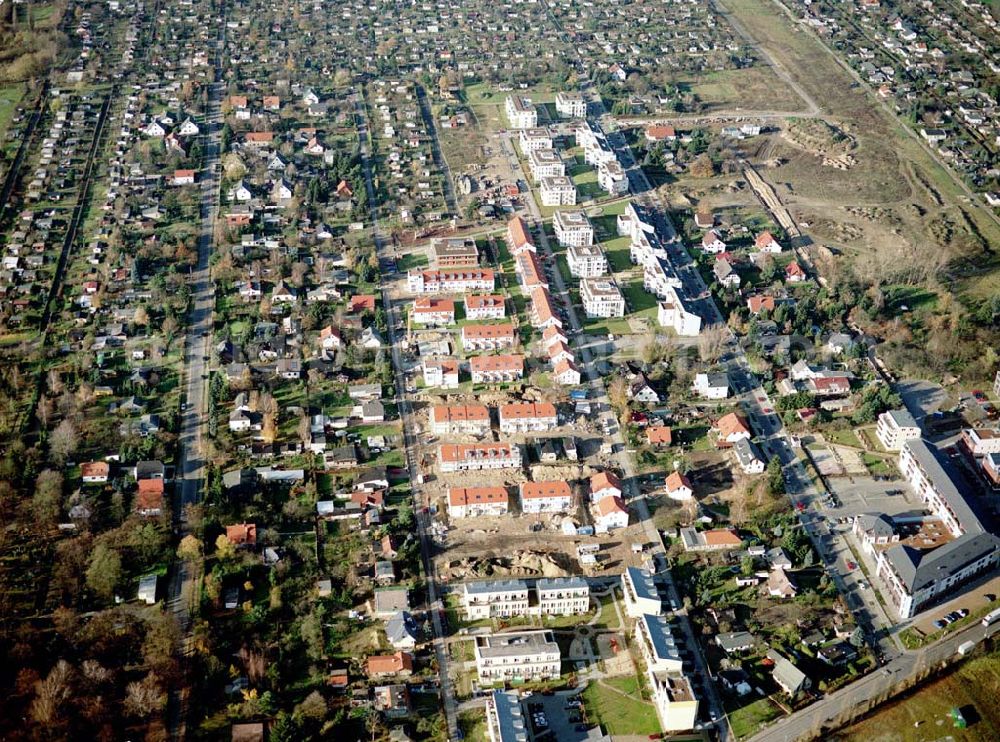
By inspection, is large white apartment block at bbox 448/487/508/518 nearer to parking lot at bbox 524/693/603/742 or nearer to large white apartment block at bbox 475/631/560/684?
large white apartment block at bbox 475/631/560/684

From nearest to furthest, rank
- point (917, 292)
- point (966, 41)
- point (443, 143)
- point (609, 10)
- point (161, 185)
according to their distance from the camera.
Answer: point (917, 292), point (161, 185), point (443, 143), point (966, 41), point (609, 10)

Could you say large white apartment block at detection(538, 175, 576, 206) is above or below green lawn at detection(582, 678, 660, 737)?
above

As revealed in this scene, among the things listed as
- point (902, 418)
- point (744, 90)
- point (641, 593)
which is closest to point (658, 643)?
point (641, 593)

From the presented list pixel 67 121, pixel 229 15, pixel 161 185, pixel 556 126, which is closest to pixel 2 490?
pixel 161 185

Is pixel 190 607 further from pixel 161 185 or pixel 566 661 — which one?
pixel 161 185

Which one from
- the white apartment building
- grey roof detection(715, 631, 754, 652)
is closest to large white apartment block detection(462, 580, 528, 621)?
grey roof detection(715, 631, 754, 652)

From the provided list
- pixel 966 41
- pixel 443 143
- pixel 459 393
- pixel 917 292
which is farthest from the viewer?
pixel 966 41
